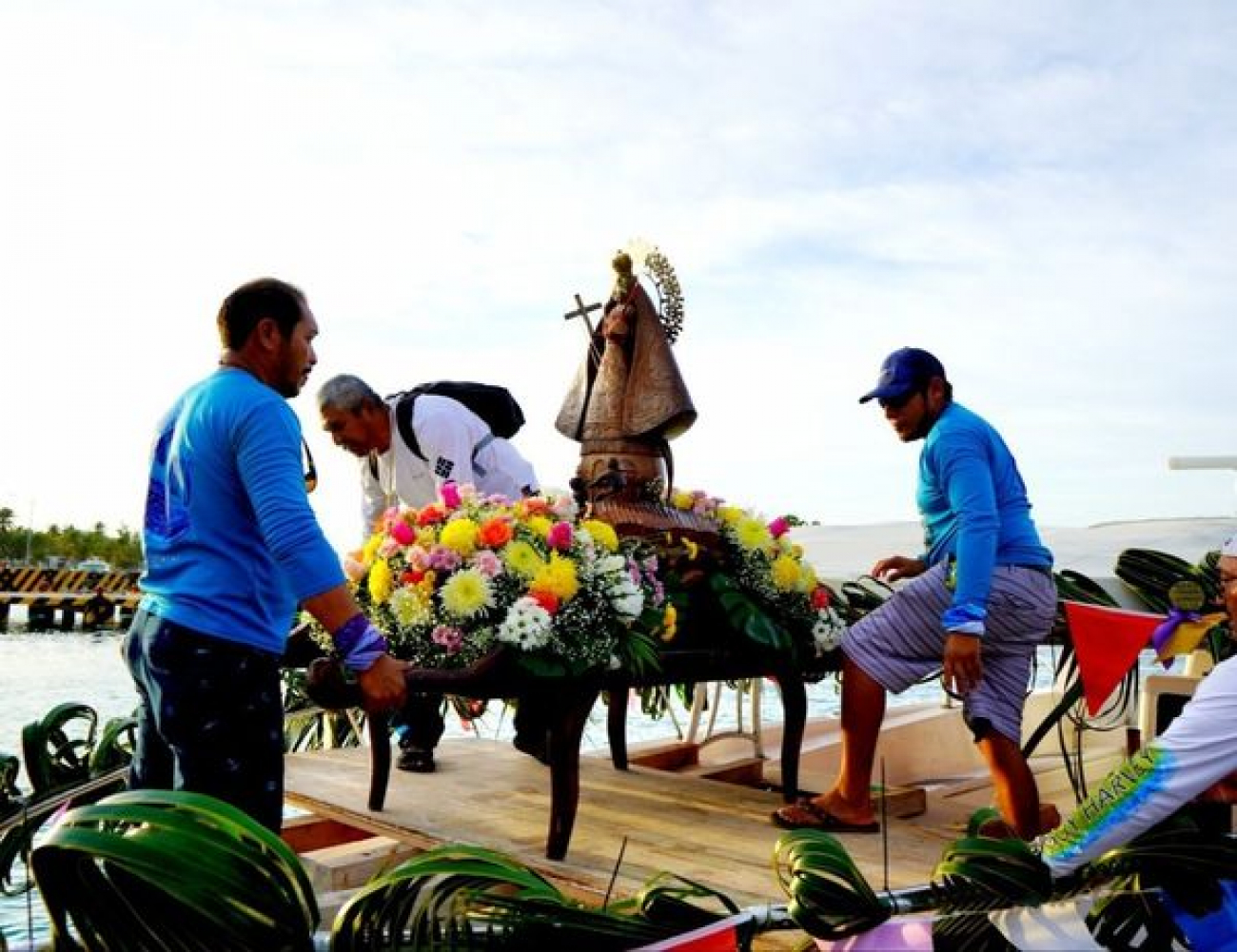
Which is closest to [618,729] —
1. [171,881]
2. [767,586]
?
[767,586]

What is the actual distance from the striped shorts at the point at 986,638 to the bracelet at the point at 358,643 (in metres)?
2.05

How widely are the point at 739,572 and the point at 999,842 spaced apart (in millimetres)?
2479

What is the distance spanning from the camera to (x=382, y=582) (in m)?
3.96

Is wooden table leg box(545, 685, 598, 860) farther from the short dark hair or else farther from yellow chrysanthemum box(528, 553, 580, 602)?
the short dark hair

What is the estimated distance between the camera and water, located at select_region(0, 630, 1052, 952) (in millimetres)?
6164

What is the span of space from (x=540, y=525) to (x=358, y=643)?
4.35 ft

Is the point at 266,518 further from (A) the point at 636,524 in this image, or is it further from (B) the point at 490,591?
(A) the point at 636,524

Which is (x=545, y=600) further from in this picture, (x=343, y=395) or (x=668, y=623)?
(x=343, y=395)

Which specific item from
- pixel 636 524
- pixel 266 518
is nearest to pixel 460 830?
pixel 636 524

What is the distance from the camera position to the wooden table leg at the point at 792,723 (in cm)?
472

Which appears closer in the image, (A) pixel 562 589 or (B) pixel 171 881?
(B) pixel 171 881

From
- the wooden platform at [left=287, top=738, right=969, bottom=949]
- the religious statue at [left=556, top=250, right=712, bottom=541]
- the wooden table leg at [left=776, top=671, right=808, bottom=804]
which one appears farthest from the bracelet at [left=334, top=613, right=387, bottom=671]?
the wooden table leg at [left=776, top=671, right=808, bottom=804]

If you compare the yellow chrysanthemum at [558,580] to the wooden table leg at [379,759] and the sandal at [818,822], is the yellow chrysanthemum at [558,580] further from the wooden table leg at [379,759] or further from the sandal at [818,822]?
the sandal at [818,822]

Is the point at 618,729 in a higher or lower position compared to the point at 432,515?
lower
